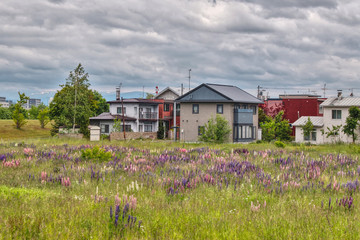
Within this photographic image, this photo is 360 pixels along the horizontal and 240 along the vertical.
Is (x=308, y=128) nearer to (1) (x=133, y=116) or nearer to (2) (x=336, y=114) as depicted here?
(2) (x=336, y=114)

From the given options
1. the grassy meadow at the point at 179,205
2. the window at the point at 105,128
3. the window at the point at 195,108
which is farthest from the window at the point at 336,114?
the grassy meadow at the point at 179,205

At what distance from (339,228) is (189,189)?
12.6ft

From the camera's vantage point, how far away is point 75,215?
698 centimetres

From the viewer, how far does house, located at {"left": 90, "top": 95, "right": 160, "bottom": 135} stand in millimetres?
73250

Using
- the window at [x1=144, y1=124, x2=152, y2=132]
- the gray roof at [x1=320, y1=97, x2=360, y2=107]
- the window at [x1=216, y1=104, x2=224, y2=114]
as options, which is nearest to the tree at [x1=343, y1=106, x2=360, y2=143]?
the gray roof at [x1=320, y1=97, x2=360, y2=107]

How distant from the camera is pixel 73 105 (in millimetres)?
68062

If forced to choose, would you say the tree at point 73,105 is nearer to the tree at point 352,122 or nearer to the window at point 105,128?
the window at point 105,128

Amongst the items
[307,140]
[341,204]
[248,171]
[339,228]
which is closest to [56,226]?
[339,228]

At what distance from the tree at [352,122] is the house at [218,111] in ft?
46.5

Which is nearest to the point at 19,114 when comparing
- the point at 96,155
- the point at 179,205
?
the point at 96,155

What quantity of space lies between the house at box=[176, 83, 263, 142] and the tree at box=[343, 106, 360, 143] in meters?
14.2

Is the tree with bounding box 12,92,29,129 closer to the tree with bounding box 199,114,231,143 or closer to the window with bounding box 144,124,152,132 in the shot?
the window with bounding box 144,124,152,132

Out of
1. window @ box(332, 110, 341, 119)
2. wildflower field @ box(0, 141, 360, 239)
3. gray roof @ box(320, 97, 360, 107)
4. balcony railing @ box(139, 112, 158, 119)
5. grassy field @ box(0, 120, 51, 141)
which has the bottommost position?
wildflower field @ box(0, 141, 360, 239)

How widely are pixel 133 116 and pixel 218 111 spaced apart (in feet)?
65.9
